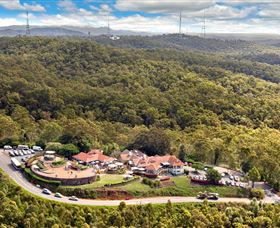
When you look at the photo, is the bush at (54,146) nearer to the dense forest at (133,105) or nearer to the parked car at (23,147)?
the dense forest at (133,105)

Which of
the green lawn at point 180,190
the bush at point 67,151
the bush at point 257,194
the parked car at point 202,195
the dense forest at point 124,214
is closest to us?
the dense forest at point 124,214

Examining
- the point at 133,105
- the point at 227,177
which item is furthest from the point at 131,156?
the point at 133,105

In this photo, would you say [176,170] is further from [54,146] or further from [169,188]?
[54,146]

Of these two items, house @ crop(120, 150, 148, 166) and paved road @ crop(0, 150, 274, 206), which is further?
house @ crop(120, 150, 148, 166)

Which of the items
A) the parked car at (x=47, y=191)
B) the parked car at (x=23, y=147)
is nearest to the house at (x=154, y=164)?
the parked car at (x=47, y=191)

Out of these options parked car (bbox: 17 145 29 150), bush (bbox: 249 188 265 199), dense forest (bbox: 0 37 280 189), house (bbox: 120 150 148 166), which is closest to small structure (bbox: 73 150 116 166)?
house (bbox: 120 150 148 166)

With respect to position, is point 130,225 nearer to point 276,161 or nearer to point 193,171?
point 193,171

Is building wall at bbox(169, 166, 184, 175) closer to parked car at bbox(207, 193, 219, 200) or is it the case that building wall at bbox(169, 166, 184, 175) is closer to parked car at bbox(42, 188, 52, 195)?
parked car at bbox(207, 193, 219, 200)
